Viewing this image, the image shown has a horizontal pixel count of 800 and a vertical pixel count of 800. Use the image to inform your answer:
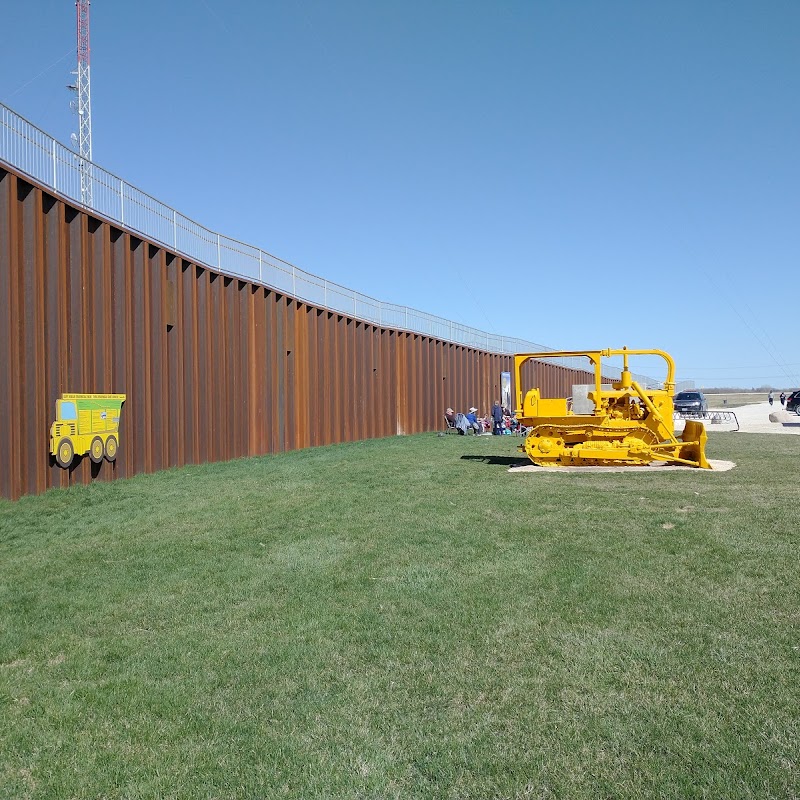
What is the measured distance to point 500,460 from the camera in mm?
17188

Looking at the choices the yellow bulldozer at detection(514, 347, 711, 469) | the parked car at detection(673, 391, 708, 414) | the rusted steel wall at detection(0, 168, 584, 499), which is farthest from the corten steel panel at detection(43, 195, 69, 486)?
the parked car at detection(673, 391, 708, 414)

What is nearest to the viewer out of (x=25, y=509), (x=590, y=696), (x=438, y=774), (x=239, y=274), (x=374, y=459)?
(x=438, y=774)

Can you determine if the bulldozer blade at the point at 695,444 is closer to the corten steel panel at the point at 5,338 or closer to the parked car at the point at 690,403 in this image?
the corten steel panel at the point at 5,338

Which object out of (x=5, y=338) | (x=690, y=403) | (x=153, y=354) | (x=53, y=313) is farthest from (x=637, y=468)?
(x=690, y=403)

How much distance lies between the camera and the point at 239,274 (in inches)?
808

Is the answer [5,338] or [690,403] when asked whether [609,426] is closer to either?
[5,338]

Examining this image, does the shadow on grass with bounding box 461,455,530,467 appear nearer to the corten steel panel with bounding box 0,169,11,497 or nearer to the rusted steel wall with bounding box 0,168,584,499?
the rusted steel wall with bounding box 0,168,584,499

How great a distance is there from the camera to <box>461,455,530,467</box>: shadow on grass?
16266mm

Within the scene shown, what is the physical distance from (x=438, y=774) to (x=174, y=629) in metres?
2.70

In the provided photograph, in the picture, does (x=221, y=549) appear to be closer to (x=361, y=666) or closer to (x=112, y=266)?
(x=361, y=666)

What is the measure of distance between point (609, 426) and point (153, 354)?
953cm

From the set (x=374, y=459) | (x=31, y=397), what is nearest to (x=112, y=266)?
(x=31, y=397)

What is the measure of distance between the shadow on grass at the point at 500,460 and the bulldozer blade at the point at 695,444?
335cm

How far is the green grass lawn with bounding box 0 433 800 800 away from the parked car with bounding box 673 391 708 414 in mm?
38160
